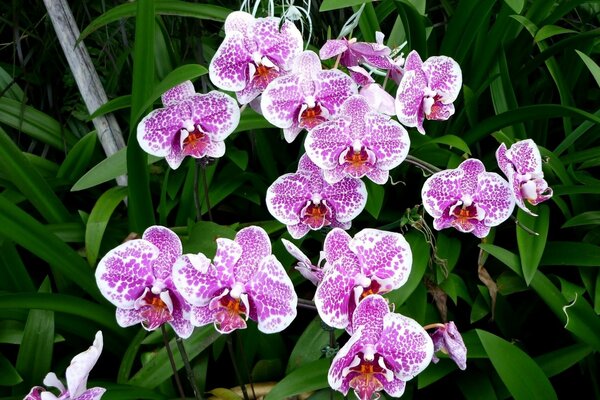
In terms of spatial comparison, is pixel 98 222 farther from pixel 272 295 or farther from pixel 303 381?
pixel 272 295

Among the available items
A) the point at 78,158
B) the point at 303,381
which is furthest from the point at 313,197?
the point at 78,158

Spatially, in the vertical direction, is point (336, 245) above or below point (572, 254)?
above

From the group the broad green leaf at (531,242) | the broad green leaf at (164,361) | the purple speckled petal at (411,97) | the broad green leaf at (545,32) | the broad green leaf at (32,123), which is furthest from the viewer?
the broad green leaf at (32,123)

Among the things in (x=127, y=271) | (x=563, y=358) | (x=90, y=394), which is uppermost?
(x=127, y=271)

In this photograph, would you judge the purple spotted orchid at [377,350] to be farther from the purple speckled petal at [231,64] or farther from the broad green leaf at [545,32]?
the broad green leaf at [545,32]

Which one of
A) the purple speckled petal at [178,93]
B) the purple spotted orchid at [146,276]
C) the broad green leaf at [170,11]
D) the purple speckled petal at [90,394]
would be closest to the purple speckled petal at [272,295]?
the purple spotted orchid at [146,276]

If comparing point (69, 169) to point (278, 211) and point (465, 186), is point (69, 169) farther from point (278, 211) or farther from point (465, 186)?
point (465, 186)

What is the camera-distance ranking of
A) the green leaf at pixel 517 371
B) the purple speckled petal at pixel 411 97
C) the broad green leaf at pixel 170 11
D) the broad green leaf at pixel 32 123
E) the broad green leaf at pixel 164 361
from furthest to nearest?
the broad green leaf at pixel 32 123 → the broad green leaf at pixel 170 11 → the broad green leaf at pixel 164 361 → the green leaf at pixel 517 371 → the purple speckled petal at pixel 411 97

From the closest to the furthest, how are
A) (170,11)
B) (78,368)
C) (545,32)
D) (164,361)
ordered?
(78,368), (164,361), (170,11), (545,32)
